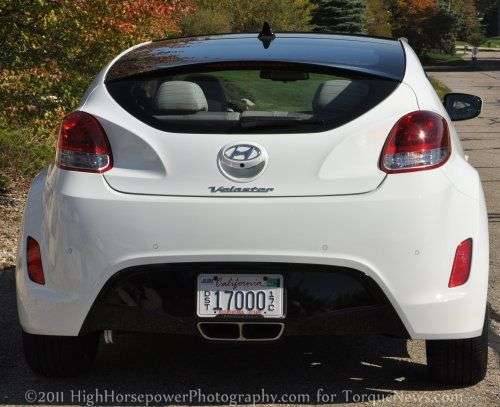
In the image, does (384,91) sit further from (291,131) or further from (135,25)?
(135,25)

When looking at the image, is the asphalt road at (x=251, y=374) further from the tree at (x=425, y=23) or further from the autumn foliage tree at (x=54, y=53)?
the tree at (x=425, y=23)

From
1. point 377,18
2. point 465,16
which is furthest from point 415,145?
point 465,16

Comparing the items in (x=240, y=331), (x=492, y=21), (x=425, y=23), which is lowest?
(x=492, y=21)

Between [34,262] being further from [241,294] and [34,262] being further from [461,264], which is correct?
[461,264]

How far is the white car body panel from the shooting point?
4688 mm

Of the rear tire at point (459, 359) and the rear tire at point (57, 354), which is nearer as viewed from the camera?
the rear tire at point (459, 359)

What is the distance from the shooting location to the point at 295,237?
4672 millimetres

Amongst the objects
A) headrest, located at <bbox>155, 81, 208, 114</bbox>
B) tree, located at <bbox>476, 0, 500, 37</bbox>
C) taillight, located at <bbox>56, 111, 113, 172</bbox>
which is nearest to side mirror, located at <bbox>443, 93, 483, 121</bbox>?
headrest, located at <bbox>155, 81, 208, 114</bbox>

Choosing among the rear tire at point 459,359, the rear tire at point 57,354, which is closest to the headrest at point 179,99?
the rear tire at point 57,354

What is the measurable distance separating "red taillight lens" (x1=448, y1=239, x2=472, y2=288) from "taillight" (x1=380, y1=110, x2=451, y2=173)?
340 mm

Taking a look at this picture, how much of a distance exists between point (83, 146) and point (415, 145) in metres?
1.32

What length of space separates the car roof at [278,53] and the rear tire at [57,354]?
3.72 ft

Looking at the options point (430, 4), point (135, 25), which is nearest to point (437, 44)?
point (430, 4)

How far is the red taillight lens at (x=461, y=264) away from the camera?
4824 mm
